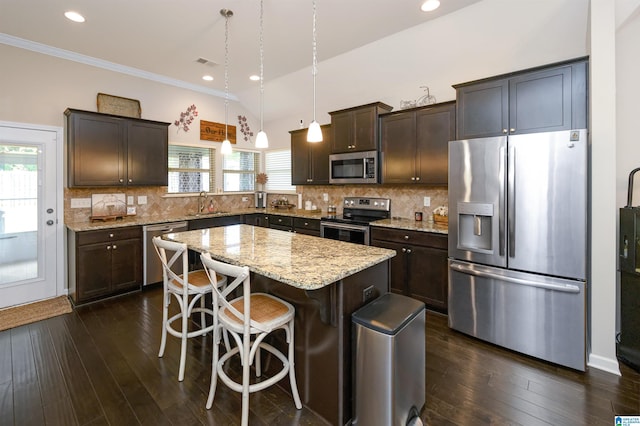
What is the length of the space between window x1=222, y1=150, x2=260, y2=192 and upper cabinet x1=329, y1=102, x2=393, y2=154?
2.37m

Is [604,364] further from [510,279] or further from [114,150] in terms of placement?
[114,150]

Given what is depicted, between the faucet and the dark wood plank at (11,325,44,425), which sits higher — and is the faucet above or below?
above

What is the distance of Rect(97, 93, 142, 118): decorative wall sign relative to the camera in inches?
167

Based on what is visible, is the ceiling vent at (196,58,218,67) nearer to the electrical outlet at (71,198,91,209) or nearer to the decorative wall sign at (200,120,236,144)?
the decorative wall sign at (200,120,236,144)

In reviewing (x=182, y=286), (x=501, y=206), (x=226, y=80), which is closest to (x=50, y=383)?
(x=182, y=286)

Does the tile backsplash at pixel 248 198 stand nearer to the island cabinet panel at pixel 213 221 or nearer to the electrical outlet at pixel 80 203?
the electrical outlet at pixel 80 203

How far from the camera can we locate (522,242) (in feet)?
8.47

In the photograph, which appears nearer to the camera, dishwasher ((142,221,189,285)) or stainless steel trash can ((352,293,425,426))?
stainless steel trash can ((352,293,425,426))

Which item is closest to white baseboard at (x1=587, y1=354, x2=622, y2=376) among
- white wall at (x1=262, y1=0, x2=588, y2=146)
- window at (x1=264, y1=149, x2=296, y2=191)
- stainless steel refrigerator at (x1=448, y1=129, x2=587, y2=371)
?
stainless steel refrigerator at (x1=448, y1=129, x2=587, y2=371)

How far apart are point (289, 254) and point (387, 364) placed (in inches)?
36.1

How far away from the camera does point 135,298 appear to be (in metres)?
3.94

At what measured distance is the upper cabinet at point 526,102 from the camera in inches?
97.1

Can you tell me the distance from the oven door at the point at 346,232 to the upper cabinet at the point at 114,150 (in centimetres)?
264

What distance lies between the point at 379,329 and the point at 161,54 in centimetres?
434
